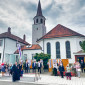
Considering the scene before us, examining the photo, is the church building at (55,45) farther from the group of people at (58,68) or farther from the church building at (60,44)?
the group of people at (58,68)

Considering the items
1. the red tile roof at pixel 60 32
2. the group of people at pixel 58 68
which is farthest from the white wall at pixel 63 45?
the group of people at pixel 58 68

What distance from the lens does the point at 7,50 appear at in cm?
2650

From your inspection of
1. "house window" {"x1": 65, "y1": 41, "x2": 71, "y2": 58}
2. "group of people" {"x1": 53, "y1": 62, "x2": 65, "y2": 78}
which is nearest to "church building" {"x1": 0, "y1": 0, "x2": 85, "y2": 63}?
"house window" {"x1": 65, "y1": 41, "x2": 71, "y2": 58}

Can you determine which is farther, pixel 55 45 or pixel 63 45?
pixel 55 45

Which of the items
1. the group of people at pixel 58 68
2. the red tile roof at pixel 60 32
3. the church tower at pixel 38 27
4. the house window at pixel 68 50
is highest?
the church tower at pixel 38 27

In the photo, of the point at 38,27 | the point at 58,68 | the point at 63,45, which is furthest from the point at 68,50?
the point at 38,27

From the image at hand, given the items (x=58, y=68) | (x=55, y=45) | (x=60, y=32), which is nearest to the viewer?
(x=58, y=68)

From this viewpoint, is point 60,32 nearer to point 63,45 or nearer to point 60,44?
point 60,44

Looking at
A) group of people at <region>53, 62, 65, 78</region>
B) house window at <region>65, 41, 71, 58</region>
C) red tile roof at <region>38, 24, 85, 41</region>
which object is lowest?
group of people at <region>53, 62, 65, 78</region>

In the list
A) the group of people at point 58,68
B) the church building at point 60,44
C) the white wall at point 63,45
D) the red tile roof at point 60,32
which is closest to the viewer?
the group of people at point 58,68

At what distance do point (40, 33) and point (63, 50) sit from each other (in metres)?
14.1

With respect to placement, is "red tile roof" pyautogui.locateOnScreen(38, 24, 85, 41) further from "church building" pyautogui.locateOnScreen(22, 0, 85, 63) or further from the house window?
the house window

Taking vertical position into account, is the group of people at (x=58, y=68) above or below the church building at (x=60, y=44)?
below

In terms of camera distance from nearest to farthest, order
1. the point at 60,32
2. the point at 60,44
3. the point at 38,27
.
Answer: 1. the point at 60,44
2. the point at 60,32
3. the point at 38,27
